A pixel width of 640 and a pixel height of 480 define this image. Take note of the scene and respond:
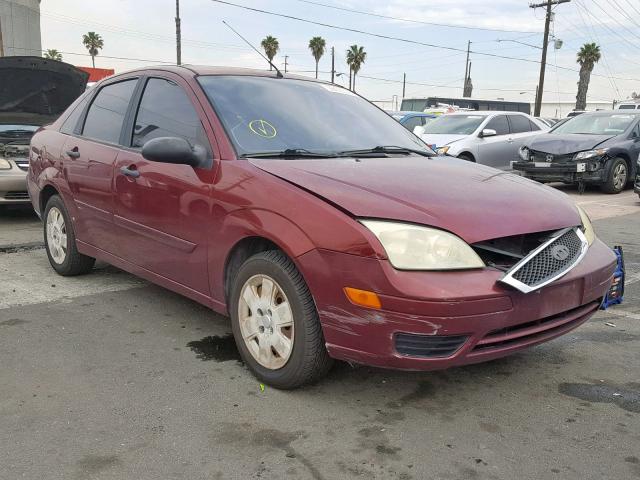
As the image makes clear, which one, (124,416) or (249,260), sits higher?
(249,260)

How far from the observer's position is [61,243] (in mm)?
4953

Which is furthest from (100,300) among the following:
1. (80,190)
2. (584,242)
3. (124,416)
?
(584,242)

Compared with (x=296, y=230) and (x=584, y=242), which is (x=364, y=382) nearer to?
(x=296, y=230)

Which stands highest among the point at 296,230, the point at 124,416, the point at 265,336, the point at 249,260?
the point at 296,230

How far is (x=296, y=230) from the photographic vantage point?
2.78m

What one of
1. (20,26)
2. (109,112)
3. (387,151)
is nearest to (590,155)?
(387,151)

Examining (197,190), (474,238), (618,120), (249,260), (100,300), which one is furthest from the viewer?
(618,120)

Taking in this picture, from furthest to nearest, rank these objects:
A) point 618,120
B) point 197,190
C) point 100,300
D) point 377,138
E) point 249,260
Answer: point 618,120, point 100,300, point 377,138, point 197,190, point 249,260

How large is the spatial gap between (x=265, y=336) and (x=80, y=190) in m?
2.22

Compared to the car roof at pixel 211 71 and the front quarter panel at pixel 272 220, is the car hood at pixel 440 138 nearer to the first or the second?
the car roof at pixel 211 71

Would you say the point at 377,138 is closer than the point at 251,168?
No

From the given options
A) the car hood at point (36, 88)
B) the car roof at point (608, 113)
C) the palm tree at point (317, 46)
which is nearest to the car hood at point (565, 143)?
the car roof at point (608, 113)

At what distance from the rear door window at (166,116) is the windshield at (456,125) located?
9.58 m

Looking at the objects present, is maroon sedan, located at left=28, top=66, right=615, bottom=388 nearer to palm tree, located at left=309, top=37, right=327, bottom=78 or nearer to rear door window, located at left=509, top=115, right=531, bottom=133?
rear door window, located at left=509, top=115, right=531, bottom=133
